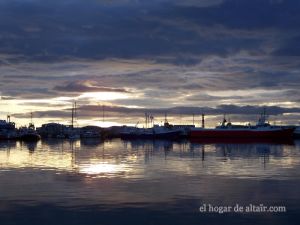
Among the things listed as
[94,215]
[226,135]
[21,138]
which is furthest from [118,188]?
[226,135]

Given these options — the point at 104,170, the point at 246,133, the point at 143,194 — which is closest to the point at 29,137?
the point at 246,133

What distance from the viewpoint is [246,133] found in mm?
152000

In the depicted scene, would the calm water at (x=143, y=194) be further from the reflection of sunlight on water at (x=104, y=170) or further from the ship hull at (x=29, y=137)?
the ship hull at (x=29, y=137)

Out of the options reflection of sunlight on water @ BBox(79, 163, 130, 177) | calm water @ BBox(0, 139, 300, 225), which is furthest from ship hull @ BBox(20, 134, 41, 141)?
calm water @ BBox(0, 139, 300, 225)

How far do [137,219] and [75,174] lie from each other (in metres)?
15.8

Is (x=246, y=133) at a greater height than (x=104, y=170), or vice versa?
(x=246, y=133)

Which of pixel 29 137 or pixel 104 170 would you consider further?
pixel 29 137

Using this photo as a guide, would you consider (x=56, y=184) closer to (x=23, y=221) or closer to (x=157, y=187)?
(x=157, y=187)

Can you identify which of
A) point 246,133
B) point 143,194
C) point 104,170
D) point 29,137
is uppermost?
point 246,133

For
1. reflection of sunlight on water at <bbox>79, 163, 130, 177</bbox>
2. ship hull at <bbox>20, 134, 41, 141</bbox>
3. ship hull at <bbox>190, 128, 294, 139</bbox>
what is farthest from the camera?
ship hull at <bbox>190, 128, 294, 139</bbox>

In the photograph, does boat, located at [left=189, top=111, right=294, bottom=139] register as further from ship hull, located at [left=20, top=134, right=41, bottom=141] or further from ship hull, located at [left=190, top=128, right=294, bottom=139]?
ship hull, located at [left=20, top=134, right=41, bottom=141]

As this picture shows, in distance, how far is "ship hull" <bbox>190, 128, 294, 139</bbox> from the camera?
14888 cm

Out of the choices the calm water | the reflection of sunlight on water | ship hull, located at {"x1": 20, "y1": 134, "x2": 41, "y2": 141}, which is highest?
ship hull, located at {"x1": 20, "y1": 134, "x2": 41, "y2": 141}

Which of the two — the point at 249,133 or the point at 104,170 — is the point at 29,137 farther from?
the point at 104,170
